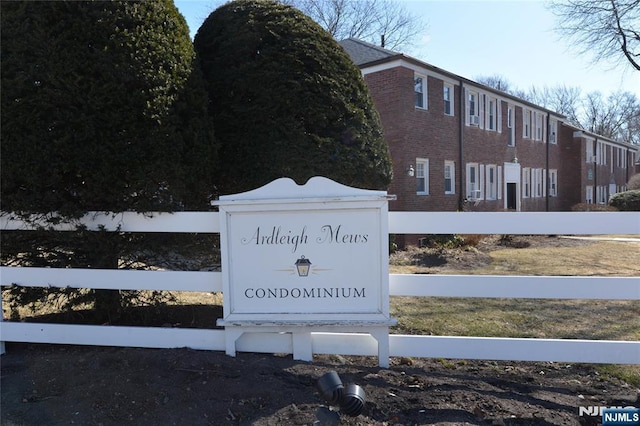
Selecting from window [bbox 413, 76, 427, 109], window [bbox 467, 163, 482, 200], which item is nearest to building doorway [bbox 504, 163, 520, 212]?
window [bbox 467, 163, 482, 200]

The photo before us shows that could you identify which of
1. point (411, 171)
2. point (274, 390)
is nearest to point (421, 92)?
point (411, 171)

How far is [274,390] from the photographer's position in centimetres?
335

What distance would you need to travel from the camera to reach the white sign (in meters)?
3.71

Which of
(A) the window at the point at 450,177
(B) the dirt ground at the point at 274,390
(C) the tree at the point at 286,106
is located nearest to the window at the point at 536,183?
(A) the window at the point at 450,177

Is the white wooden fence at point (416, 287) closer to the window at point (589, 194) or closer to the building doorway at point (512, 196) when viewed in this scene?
the building doorway at point (512, 196)

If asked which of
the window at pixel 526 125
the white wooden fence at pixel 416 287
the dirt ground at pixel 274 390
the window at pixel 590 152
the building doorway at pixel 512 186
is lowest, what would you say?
the dirt ground at pixel 274 390

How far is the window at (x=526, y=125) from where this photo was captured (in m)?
27.4

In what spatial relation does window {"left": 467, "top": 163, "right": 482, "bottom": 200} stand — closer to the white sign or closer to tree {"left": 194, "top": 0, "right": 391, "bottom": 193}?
tree {"left": 194, "top": 0, "right": 391, "bottom": 193}

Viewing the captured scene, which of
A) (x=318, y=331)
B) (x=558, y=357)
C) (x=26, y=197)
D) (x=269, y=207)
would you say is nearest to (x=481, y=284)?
(x=558, y=357)

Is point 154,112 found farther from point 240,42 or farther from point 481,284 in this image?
point 481,284

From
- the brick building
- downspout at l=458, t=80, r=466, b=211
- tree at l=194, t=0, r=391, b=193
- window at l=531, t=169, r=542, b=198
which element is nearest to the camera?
tree at l=194, t=0, r=391, b=193

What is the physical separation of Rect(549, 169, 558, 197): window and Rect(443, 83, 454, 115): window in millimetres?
16015

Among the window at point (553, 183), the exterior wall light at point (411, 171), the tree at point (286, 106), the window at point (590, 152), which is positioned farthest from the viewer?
the window at point (590, 152)

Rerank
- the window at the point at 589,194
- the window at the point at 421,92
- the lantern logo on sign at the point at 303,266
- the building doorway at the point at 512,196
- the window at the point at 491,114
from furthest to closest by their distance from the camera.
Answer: the window at the point at 589,194, the building doorway at the point at 512,196, the window at the point at 491,114, the window at the point at 421,92, the lantern logo on sign at the point at 303,266
